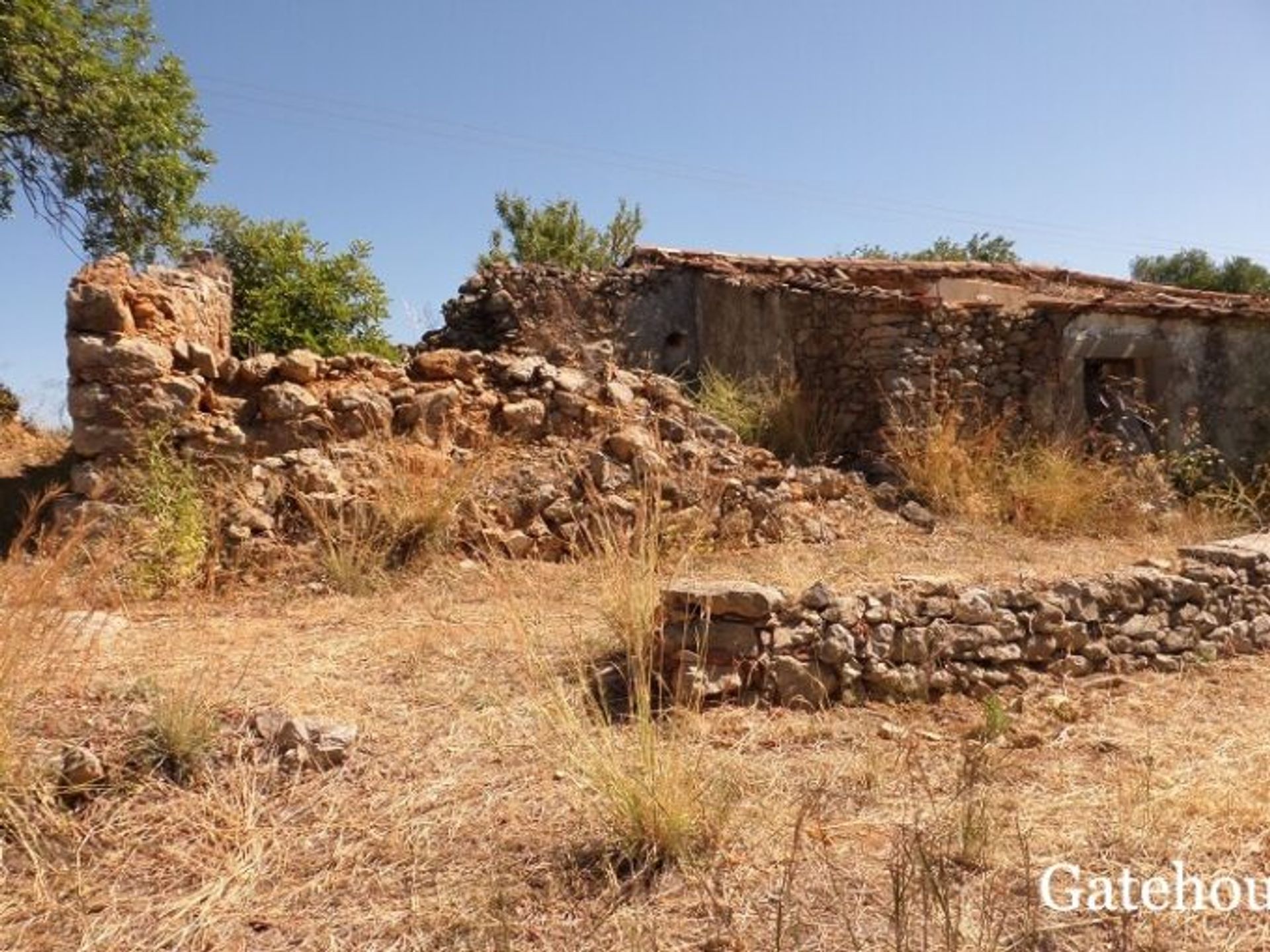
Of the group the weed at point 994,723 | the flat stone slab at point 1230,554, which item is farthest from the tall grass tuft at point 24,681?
the flat stone slab at point 1230,554

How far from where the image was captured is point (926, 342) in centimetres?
882

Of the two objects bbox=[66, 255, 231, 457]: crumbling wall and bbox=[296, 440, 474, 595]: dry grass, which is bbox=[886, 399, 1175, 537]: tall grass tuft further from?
bbox=[66, 255, 231, 457]: crumbling wall

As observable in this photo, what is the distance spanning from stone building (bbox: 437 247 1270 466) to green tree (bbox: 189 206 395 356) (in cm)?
154

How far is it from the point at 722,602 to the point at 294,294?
25.6ft

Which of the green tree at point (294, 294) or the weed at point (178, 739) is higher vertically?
the green tree at point (294, 294)

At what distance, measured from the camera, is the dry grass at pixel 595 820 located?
216 centimetres

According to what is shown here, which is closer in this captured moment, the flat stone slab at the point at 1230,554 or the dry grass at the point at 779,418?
the flat stone slab at the point at 1230,554

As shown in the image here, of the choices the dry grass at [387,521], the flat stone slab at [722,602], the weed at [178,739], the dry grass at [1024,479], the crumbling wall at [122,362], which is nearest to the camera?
the weed at [178,739]

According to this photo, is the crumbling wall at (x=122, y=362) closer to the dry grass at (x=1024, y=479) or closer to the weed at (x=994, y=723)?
the weed at (x=994, y=723)

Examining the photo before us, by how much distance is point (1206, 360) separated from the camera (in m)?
9.32

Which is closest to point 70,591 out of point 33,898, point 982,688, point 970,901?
point 33,898

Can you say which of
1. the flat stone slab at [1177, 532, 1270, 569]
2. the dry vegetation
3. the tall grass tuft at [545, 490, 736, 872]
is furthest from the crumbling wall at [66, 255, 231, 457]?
the flat stone slab at [1177, 532, 1270, 569]

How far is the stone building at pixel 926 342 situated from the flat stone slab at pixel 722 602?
5048 mm

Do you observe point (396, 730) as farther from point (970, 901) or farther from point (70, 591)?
point (970, 901)
